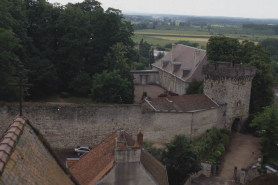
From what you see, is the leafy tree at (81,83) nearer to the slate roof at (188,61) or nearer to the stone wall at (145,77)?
the slate roof at (188,61)

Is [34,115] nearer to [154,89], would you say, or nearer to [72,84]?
[72,84]

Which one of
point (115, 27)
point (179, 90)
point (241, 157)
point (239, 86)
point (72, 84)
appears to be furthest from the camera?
point (179, 90)

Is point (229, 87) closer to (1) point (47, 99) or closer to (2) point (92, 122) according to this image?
(2) point (92, 122)

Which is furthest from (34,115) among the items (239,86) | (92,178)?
(239,86)

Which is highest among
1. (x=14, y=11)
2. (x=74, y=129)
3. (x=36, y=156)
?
(x=14, y=11)

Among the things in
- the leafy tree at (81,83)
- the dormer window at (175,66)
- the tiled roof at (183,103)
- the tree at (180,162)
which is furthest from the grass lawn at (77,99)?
the tree at (180,162)

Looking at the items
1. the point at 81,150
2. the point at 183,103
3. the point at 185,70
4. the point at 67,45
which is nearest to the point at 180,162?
the point at 81,150

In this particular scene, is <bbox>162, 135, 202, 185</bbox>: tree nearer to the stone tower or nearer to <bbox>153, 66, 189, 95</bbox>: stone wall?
the stone tower

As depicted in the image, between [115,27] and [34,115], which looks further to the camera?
[115,27]
